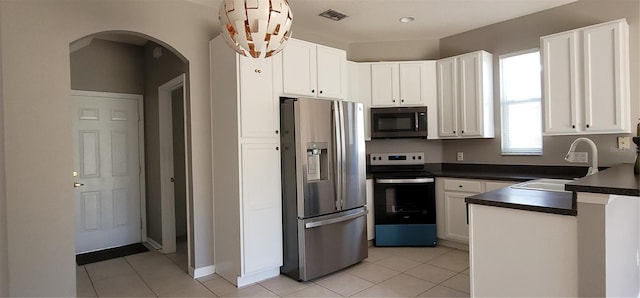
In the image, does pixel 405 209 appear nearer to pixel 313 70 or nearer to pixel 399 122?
pixel 399 122

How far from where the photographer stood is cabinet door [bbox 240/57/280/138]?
2.79 metres

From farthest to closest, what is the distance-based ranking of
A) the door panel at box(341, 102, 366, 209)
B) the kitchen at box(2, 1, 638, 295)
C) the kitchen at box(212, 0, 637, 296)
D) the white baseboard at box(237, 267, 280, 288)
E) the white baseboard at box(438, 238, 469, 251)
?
the white baseboard at box(438, 238, 469, 251) → the door panel at box(341, 102, 366, 209) → the kitchen at box(212, 0, 637, 296) → the white baseboard at box(237, 267, 280, 288) → the kitchen at box(2, 1, 638, 295)

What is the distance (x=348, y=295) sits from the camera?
267 cm

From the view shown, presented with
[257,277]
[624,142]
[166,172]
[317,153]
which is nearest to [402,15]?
[317,153]

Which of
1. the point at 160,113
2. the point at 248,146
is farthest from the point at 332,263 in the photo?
the point at 160,113

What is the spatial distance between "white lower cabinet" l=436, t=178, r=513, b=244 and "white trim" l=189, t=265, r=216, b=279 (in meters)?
2.48

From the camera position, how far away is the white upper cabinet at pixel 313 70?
3.08 meters

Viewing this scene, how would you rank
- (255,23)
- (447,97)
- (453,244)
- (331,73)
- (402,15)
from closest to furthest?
(255,23)
(331,73)
(402,15)
(453,244)
(447,97)

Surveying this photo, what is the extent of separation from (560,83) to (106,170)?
498cm

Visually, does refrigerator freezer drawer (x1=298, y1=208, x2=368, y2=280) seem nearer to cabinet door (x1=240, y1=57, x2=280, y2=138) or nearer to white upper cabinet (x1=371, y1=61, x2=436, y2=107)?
cabinet door (x1=240, y1=57, x2=280, y2=138)

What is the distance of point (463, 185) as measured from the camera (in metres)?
3.58

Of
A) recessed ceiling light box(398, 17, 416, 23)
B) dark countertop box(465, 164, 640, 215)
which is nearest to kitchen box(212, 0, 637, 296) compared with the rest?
recessed ceiling light box(398, 17, 416, 23)

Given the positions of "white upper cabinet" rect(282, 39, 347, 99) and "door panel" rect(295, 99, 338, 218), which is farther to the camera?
"white upper cabinet" rect(282, 39, 347, 99)

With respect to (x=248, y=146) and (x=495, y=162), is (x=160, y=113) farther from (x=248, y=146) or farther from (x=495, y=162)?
(x=495, y=162)
